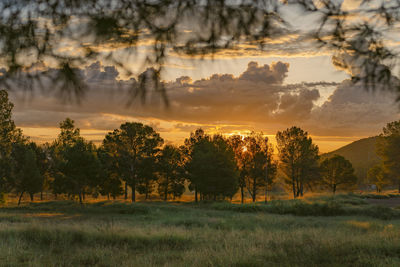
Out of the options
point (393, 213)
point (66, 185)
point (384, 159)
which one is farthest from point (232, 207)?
point (384, 159)

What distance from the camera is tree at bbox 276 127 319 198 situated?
55.0 m

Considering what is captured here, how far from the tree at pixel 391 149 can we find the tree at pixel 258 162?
19.7 meters

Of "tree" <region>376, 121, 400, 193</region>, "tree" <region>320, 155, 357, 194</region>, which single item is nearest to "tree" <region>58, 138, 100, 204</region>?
"tree" <region>320, 155, 357, 194</region>

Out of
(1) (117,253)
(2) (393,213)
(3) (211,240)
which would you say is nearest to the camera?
(1) (117,253)

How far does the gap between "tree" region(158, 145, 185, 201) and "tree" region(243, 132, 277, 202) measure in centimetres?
1113

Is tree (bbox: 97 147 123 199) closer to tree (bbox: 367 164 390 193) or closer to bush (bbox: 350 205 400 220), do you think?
bush (bbox: 350 205 400 220)

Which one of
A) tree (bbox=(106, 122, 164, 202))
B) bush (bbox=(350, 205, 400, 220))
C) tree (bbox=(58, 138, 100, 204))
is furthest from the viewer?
tree (bbox=(106, 122, 164, 202))

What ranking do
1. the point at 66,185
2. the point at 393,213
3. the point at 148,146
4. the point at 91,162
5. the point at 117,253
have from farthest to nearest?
the point at 66,185 → the point at 148,146 → the point at 91,162 → the point at 393,213 → the point at 117,253

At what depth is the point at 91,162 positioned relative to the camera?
154 feet

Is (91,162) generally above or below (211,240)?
above

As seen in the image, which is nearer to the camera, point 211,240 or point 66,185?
point 211,240

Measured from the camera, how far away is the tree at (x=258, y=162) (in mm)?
55188

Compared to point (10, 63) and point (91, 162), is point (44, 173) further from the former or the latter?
point (10, 63)

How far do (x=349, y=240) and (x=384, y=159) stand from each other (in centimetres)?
5469
